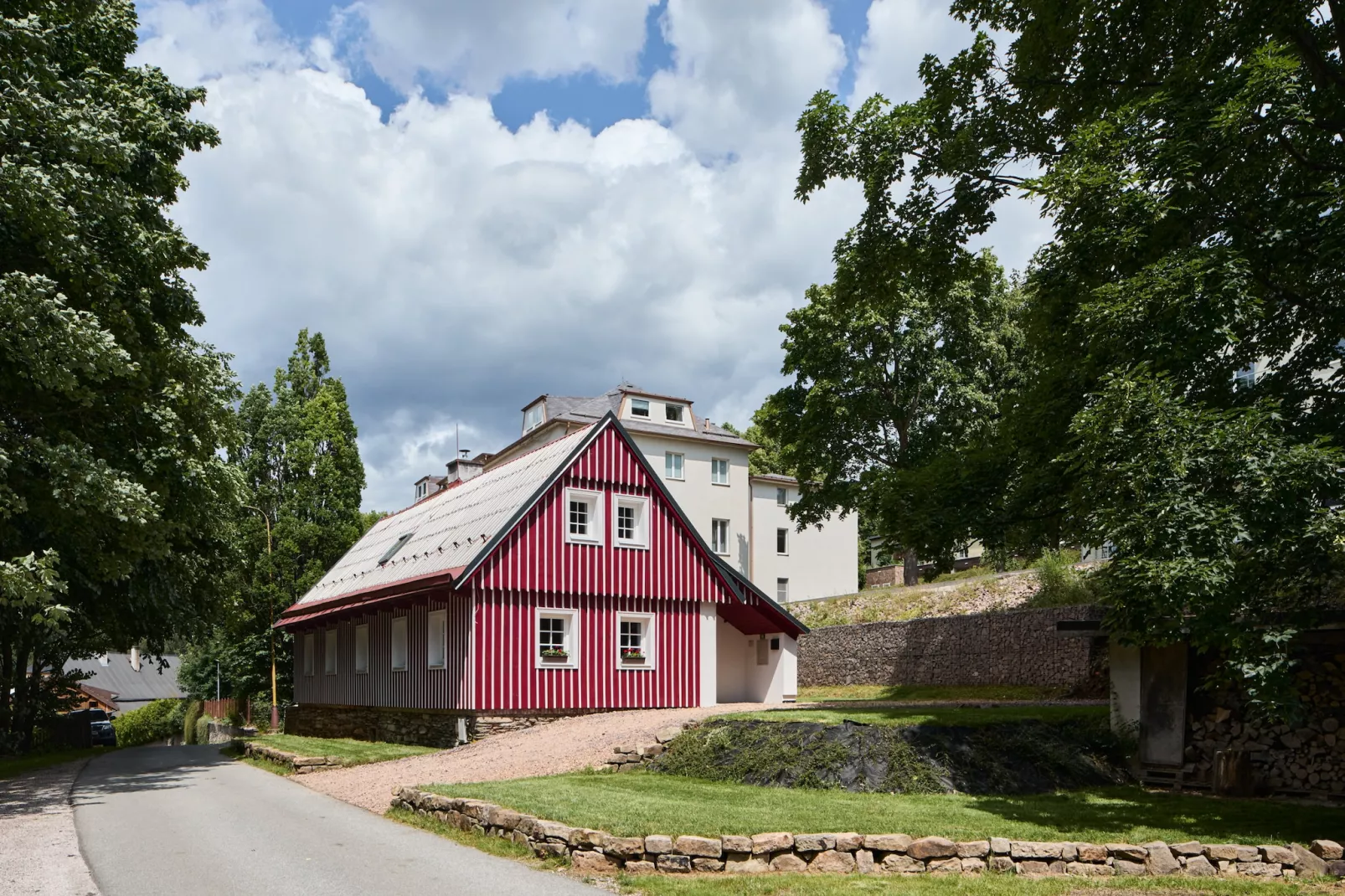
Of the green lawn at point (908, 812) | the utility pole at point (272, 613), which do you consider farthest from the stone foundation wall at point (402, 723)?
the green lawn at point (908, 812)

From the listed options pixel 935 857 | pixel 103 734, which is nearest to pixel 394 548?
pixel 935 857

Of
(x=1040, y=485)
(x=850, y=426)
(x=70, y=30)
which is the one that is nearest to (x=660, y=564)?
(x=1040, y=485)

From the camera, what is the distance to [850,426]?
38.7 metres

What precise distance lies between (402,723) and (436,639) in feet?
10.2

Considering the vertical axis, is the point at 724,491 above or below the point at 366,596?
above

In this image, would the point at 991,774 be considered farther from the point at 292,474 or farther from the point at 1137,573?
the point at 292,474

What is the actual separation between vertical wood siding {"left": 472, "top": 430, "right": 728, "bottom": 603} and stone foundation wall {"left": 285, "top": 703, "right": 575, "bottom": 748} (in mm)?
2919

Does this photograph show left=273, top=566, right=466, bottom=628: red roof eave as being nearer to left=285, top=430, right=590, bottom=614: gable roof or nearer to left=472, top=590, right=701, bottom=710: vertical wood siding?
left=285, top=430, right=590, bottom=614: gable roof

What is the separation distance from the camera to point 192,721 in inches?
1946

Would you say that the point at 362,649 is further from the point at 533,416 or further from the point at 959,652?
the point at 533,416

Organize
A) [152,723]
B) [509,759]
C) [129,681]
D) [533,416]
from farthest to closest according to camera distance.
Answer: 1. [129,681]
2. [533,416]
3. [152,723]
4. [509,759]

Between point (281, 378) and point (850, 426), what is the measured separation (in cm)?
2196

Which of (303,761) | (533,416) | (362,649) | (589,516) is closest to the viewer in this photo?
(303,761)

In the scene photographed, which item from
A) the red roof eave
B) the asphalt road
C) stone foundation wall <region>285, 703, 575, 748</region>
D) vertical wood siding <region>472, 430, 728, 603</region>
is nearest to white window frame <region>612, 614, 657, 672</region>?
vertical wood siding <region>472, 430, 728, 603</region>
